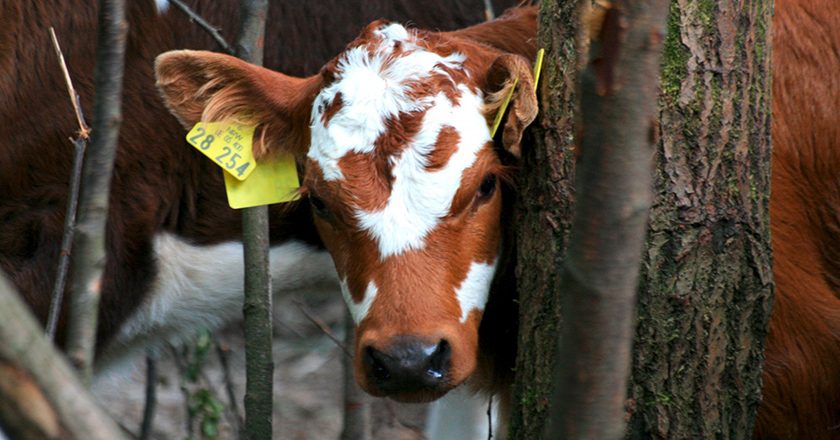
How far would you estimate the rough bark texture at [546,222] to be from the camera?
7.86ft

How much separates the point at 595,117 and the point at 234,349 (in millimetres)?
4925

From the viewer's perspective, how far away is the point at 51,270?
153 inches

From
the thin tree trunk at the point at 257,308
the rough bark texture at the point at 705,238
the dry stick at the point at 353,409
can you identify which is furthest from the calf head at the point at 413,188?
the dry stick at the point at 353,409

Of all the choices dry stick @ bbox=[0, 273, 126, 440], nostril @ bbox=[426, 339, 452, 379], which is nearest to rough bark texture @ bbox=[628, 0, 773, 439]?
nostril @ bbox=[426, 339, 452, 379]

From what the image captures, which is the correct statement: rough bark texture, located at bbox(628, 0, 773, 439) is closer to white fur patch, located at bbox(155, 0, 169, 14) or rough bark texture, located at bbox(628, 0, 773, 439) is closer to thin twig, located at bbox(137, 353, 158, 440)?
white fur patch, located at bbox(155, 0, 169, 14)

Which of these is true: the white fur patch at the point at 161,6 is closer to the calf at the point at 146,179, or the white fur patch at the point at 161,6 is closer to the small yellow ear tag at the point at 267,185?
the calf at the point at 146,179

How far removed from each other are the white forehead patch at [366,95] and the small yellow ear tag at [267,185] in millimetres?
307

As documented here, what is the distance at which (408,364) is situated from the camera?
2449 millimetres

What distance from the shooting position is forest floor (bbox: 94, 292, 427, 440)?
527cm

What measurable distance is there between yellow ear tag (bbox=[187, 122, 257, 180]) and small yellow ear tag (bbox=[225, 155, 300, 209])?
0.08 ft

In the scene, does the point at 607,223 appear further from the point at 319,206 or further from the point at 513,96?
the point at 319,206

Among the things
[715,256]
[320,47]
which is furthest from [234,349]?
[715,256]

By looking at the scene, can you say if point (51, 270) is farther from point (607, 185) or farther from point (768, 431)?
point (607, 185)

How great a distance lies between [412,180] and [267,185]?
0.70m
